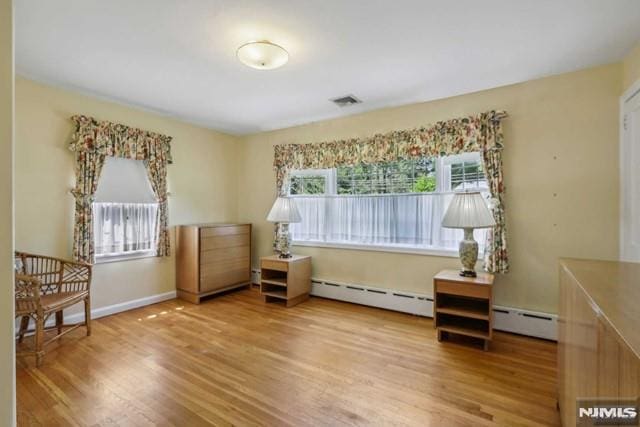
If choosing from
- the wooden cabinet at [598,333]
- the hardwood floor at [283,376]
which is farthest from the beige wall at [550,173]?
the wooden cabinet at [598,333]

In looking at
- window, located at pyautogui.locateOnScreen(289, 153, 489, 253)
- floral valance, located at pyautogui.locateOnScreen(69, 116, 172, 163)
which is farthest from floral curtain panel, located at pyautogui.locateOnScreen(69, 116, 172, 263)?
window, located at pyautogui.locateOnScreen(289, 153, 489, 253)

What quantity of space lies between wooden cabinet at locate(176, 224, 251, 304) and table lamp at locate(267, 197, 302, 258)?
73 cm

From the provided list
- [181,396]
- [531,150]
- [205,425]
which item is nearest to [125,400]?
[181,396]

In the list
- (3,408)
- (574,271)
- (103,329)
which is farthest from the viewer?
(103,329)

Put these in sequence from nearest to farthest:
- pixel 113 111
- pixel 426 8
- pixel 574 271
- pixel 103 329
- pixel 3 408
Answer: pixel 3 408, pixel 574 271, pixel 426 8, pixel 103 329, pixel 113 111

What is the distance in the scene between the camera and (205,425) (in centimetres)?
169

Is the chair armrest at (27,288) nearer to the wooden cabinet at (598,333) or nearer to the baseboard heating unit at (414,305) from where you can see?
the baseboard heating unit at (414,305)

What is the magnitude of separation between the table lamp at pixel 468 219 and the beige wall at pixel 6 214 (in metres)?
2.89

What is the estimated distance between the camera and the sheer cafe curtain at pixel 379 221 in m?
3.39

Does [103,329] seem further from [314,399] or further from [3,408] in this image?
[314,399]

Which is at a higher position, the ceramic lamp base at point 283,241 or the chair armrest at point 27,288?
the ceramic lamp base at point 283,241

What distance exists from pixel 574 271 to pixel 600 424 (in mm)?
763

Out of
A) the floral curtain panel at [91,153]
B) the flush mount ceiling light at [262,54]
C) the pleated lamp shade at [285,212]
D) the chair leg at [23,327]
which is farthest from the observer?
the pleated lamp shade at [285,212]

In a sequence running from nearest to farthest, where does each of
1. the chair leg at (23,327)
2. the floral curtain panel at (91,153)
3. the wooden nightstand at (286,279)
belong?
the chair leg at (23,327) → the floral curtain panel at (91,153) → the wooden nightstand at (286,279)
